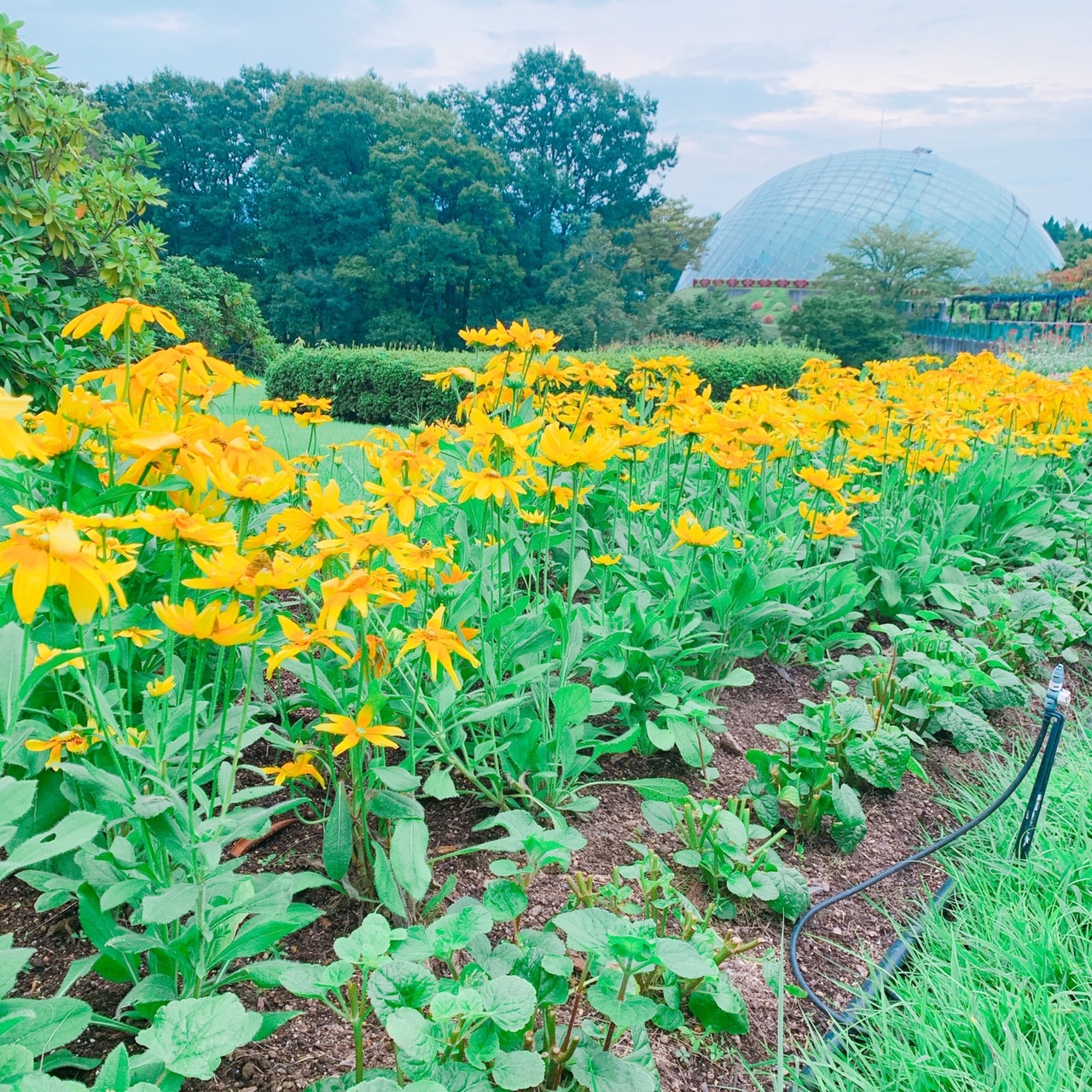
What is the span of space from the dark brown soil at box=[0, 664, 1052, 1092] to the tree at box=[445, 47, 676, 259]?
29.9 meters

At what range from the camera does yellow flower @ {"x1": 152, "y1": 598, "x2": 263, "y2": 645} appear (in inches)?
36.1

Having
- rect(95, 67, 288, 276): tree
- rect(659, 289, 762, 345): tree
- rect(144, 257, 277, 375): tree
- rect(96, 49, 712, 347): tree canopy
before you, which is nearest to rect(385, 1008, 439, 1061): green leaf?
rect(144, 257, 277, 375): tree

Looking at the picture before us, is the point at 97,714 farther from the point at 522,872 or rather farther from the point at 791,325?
the point at 791,325

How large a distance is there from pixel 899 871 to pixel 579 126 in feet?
107

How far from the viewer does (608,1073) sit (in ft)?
3.28

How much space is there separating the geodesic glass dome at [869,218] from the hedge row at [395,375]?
2652 cm

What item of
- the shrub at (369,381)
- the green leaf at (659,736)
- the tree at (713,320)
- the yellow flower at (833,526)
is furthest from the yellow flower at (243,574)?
the tree at (713,320)

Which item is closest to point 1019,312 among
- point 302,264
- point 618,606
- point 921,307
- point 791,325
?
point 921,307

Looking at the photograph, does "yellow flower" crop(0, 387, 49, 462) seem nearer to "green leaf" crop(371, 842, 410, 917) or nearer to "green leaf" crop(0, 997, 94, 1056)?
"green leaf" crop(0, 997, 94, 1056)

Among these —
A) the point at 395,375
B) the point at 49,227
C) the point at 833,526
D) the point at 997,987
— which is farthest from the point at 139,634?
the point at 395,375

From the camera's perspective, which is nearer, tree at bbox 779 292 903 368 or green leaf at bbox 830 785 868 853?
green leaf at bbox 830 785 868 853

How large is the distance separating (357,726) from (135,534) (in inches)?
28.6

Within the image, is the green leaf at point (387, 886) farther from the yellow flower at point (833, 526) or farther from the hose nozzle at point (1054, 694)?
the yellow flower at point (833, 526)

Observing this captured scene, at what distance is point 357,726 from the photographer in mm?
1155
